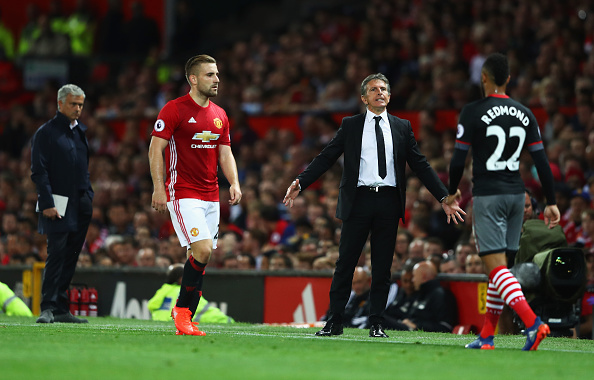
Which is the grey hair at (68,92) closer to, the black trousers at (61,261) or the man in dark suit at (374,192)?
the black trousers at (61,261)

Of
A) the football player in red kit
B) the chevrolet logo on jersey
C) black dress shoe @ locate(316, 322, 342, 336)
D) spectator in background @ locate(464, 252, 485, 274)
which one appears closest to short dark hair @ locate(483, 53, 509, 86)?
the football player in red kit

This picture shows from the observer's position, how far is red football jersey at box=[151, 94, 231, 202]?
29.1 ft

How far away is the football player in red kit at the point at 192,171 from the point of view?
8805 millimetres

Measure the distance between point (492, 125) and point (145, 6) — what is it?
21315mm

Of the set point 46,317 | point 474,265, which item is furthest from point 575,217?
point 46,317

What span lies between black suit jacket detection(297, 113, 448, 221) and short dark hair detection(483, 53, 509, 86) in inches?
53.3

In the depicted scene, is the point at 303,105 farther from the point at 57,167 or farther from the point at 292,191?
the point at 292,191

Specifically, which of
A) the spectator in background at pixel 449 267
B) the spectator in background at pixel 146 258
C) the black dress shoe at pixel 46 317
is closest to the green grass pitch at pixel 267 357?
the black dress shoe at pixel 46 317

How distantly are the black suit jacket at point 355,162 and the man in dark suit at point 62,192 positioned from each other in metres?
2.87

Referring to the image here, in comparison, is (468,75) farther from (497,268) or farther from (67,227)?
(497,268)

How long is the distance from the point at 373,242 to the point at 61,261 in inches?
140

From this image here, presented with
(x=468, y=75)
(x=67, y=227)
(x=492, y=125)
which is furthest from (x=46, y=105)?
(x=492, y=125)

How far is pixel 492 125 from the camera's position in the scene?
7883mm

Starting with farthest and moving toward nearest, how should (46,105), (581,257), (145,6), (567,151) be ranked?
1. (145,6)
2. (46,105)
3. (567,151)
4. (581,257)
